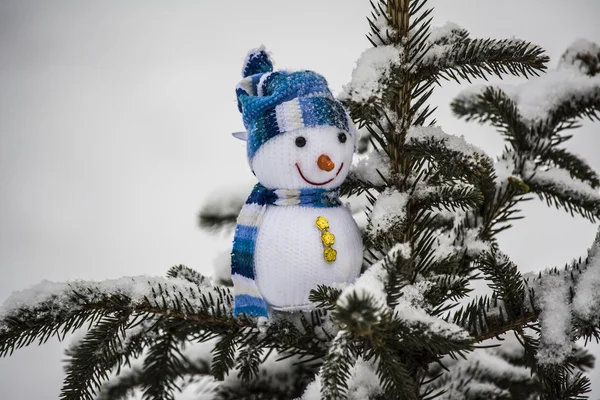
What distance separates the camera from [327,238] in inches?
24.6

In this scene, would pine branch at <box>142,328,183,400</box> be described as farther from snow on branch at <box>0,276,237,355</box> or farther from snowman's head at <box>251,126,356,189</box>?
snowman's head at <box>251,126,356,189</box>

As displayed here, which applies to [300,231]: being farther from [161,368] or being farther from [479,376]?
[479,376]

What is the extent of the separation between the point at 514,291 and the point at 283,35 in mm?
1425

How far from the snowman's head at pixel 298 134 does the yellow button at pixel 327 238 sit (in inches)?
2.4

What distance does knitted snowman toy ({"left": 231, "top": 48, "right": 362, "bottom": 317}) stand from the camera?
0.62 m

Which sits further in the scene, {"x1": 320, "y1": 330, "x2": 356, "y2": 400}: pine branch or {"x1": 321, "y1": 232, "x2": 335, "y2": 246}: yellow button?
{"x1": 321, "y1": 232, "x2": 335, "y2": 246}: yellow button

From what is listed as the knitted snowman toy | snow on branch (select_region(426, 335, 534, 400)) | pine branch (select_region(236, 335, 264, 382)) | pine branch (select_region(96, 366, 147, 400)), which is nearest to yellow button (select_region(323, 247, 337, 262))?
the knitted snowman toy

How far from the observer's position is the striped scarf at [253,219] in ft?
2.07

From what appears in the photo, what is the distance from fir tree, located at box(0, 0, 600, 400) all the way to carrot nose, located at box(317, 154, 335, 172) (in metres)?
0.04

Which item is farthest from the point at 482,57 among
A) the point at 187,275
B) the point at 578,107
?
the point at 187,275

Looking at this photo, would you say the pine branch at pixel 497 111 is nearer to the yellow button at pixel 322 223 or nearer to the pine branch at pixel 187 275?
the yellow button at pixel 322 223

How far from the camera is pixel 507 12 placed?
1652 millimetres

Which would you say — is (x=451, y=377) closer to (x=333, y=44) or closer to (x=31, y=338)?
(x=31, y=338)

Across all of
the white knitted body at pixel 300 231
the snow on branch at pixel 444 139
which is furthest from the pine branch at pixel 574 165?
the white knitted body at pixel 300 231
